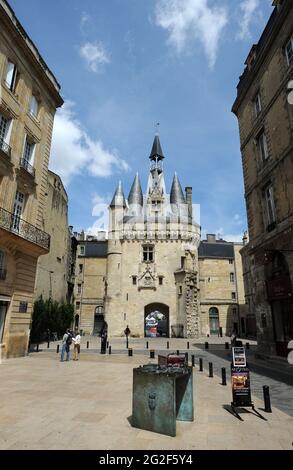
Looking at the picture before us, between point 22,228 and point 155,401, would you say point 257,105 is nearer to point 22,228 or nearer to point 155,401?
point 22,228

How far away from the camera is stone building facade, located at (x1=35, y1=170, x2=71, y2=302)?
87.0 ft

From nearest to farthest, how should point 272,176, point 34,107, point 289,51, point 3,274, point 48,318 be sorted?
point 3,274 < point 289,51 < point 272,176 < point 34,107 < point 48,318

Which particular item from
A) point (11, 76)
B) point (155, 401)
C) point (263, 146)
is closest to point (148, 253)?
point (263, 146)

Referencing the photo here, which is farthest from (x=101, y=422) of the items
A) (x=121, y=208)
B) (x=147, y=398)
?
(x=121, y=208)

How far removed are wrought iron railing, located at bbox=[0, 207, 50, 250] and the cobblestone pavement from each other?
6544mm

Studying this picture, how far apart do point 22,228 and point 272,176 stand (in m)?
12.4

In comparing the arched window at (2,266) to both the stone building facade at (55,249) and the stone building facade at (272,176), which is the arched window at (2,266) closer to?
the stone building facade at (272,176)

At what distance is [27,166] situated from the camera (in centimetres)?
1474

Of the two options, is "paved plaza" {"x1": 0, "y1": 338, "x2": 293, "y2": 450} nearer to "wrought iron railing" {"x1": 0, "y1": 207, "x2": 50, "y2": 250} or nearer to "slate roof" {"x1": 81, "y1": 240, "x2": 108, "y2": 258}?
"wrought iron railing" {"x1": 0, "y1": 207, "x2": 50, "y2": 250}

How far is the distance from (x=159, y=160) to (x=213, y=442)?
45.8 meters

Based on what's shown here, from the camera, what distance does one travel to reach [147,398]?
16.2 feet

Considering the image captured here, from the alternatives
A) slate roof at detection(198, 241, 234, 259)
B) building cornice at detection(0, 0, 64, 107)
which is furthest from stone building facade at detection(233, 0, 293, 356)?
slate roof at detection(198, 241, 234, 259)
